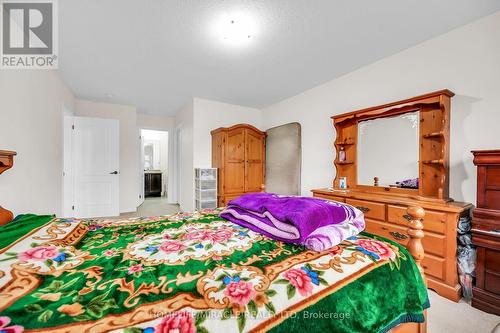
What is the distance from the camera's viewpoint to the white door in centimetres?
401

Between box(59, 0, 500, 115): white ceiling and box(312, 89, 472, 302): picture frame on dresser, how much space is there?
0.71m

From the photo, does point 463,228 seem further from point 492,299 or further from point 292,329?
point 292,329

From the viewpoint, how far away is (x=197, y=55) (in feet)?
8.25

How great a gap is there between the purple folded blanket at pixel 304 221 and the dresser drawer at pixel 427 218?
1.10 m

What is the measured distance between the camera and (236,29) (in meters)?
2.01

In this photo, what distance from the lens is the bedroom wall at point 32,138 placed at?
1.77 metres

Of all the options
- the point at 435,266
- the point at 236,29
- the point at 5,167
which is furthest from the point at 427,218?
the point at 5,167

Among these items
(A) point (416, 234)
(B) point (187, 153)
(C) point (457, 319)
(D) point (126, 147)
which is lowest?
(C) point (457, 319)

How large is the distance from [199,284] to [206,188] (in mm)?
3237

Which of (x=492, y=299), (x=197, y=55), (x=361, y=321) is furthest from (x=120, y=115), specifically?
(x=492, y=299)

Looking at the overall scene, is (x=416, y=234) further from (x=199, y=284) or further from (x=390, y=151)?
(x=390, y=151)

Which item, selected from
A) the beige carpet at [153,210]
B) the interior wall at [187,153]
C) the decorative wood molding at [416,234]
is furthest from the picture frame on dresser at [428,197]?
the beige carpet at [153,210]

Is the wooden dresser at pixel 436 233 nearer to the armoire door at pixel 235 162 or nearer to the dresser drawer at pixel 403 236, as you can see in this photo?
the dresser drawer at pixel 403 236

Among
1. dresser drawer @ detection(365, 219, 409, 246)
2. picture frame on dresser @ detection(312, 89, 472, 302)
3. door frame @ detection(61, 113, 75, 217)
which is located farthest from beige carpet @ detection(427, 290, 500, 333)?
door frame @ detection(61, 113, 75, 217)
